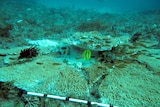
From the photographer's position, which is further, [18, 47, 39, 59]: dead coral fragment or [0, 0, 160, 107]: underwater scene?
[18, 47, 39, 59]: dead coral fragment

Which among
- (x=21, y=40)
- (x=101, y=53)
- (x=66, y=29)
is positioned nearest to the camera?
(x=101, y=53)

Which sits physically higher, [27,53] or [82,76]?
[27,53]

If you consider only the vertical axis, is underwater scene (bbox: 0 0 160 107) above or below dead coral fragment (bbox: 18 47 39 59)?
below

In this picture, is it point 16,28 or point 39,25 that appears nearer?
point 16,28

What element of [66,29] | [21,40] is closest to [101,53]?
[21,40]

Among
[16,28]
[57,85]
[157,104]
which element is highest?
[16,28]

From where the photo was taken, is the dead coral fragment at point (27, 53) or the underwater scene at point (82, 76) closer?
the underwater scene at point (82, 76)

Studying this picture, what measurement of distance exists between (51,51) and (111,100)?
2951mm

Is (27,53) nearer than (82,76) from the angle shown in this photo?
No

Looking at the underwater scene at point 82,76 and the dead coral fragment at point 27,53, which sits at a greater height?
the dead coral fragment at point 27,53

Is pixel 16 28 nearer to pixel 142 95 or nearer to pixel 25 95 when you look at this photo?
pixel 25 95

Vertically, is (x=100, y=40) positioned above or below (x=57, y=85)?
above

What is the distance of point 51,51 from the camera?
5.52 meters

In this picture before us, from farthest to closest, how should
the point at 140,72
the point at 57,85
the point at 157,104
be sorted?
1. the point at 140,72
2. the point at 57,85
3. the point at 157,104
